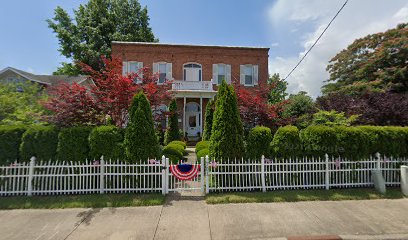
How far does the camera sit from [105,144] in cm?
596

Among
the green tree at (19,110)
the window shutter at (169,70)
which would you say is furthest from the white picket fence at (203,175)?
the window shutter at (169,70)

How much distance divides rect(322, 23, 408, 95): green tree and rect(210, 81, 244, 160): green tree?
420 inches

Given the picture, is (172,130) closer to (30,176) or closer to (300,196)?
(30,176)

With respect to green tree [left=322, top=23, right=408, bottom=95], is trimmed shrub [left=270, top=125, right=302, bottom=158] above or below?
below

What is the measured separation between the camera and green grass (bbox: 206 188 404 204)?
17.7 feet

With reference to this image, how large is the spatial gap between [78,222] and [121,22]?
2741cm

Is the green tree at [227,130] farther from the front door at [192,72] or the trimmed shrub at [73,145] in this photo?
the front door at [192,72]

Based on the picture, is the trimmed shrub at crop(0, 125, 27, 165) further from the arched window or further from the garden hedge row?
the arched window

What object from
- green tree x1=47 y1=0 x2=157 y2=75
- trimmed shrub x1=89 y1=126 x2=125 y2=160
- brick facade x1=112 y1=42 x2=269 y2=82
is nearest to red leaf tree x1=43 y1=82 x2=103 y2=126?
trimmed shrub x1=89 y1=126 x2=125 y2=160

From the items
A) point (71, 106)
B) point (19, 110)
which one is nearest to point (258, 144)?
point (71, 106)

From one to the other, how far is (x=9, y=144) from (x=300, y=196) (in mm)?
8216

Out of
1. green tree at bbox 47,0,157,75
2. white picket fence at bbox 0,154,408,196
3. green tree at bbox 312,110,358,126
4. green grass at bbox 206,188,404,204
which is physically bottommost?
green grass at bbox 206,188,404,204

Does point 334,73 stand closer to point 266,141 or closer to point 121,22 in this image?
point 266,141

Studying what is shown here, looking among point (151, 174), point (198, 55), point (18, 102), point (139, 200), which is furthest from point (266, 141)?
point (198, 55)
